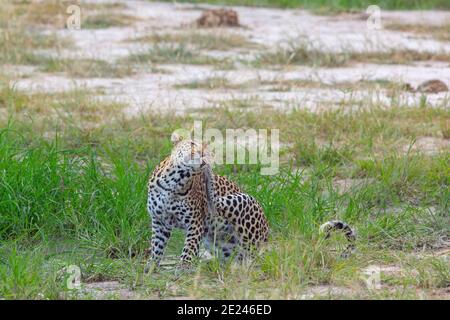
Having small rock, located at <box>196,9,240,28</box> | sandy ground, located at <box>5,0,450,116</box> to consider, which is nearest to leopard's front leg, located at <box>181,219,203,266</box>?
sandy ground, located at <box>5,0,450,116</box>

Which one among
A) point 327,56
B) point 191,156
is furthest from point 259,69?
point 191,156

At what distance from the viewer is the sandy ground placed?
9.02m

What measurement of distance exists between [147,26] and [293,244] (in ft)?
24.0

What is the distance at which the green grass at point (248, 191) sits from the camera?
204 inches

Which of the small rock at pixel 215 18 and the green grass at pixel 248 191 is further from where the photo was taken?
the small rock at pixel 215 18

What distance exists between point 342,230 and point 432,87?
407cm

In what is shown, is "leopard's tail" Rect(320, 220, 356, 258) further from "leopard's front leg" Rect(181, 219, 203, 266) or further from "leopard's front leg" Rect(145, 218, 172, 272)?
"leopard's front leg" Rect(145, 218, 172, 272)

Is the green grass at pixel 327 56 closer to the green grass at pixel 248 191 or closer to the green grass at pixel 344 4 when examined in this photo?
the green grass at pixel 248 191

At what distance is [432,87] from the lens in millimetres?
9367

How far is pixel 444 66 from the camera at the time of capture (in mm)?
10547

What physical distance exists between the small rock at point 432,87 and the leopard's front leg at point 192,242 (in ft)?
14.3

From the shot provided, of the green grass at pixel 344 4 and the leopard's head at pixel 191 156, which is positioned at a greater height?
the leopard's head at pixel 191 156

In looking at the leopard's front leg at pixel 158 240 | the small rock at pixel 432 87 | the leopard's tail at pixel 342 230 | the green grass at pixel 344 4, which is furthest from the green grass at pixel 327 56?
the leopard's front leg at pixel 158 240

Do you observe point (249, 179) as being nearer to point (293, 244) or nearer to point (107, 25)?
point (293, 244)
